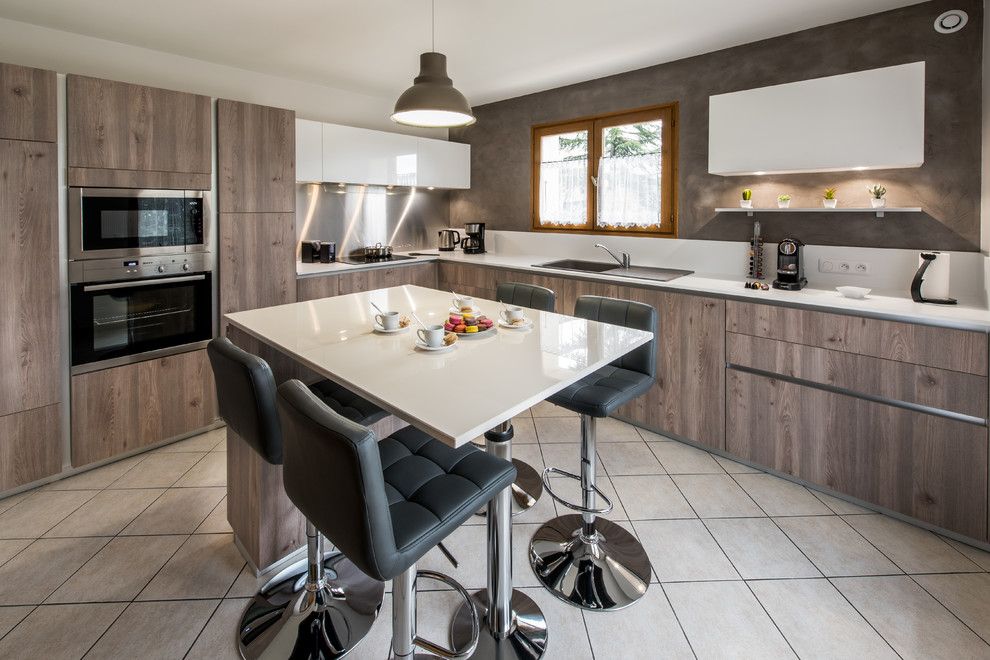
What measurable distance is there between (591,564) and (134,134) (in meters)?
3.10

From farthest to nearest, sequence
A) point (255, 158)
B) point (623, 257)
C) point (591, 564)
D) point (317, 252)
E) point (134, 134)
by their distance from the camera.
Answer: point (317, 252) → point (623, 257) → point (255, 158) → point (134, 134) → point (591, 564)

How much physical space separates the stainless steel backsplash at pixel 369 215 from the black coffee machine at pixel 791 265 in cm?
332

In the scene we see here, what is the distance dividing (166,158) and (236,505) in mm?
2006

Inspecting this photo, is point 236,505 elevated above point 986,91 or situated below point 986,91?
below

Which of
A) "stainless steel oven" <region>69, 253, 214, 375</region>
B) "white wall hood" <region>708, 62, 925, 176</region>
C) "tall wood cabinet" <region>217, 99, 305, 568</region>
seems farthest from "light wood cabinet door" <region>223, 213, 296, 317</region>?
"white wall hood" <region>708, 62, 925, 176</region>

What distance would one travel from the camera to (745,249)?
10.9ft

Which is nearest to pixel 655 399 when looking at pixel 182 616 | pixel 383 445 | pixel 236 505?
pixel 383 445

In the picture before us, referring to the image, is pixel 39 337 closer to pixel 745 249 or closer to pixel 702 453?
pixel 702 453

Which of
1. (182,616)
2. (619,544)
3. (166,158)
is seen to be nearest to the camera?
(182,616)

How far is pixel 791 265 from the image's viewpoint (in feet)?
9.36

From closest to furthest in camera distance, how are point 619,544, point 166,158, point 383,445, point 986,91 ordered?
point 383,445, point 619,544, point 986,91, point 166,158

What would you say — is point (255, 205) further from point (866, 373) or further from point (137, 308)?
point (866, 373)

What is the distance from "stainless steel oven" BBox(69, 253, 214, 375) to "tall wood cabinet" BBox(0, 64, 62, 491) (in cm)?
12

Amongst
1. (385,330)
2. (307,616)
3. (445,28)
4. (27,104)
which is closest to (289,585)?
(307,616)
